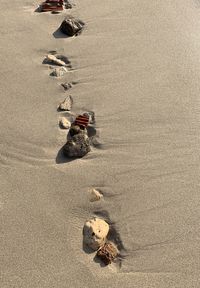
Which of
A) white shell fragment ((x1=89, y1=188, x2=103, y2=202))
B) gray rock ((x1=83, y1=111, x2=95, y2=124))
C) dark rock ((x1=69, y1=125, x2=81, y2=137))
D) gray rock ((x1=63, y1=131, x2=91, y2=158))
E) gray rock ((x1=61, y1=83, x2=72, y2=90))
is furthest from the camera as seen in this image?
gray rock ((x1=61, y1=83, x2=72, y2=90))

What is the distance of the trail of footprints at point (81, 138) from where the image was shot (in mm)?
2803

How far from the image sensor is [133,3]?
4.62 meters

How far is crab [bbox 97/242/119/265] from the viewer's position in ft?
9.00

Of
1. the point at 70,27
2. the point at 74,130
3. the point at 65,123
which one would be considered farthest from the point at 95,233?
the point at 70,27

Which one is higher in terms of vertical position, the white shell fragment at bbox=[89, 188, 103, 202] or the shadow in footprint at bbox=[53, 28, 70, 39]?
the shadow in footprint at bbox=[53, 28, 70, 39]

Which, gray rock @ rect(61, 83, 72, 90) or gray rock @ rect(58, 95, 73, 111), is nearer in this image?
gray rock @ rect(58, 95, 73, 111)

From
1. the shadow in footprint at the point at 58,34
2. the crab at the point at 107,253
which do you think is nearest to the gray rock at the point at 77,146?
the crab at the point at 107,253

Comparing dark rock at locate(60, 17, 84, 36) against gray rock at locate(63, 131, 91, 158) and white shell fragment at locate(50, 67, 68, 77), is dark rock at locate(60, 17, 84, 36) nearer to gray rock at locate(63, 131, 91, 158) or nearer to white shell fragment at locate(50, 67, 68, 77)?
white shell fragment at locate(50, 67, 68, 77)

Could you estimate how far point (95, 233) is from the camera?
2.82m

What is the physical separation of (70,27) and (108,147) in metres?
1.47

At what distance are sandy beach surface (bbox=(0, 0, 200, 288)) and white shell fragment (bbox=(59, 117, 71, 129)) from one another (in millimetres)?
46

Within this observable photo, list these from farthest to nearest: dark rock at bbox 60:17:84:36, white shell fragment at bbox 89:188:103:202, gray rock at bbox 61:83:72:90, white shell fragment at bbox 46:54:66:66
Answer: dark rock at bbox 60:17:84:36 → white shell fragment at bbox 46:54:66:66 → gray rock at bbox 61:83:72:90 → white shell fragment at bbox 89:188:103:202

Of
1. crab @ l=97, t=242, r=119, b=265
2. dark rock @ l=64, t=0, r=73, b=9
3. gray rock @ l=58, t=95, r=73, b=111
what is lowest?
crab @ l=97, t=242, r=119, b=265

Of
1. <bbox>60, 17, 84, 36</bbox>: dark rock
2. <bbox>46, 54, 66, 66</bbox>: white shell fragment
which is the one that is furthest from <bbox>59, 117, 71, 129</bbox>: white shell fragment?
<bbox>60, 17, 84, 36</bbox>: dark rock
